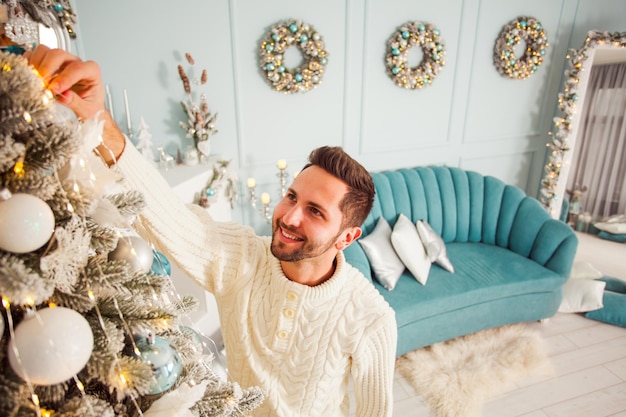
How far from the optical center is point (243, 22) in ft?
8.20

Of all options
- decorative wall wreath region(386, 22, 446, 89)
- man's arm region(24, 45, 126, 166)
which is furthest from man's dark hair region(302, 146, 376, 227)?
decorative wall wreath region(386, 22, 446, 89)

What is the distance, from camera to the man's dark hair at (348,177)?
42.3 inches

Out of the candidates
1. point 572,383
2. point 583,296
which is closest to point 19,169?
point 572,383

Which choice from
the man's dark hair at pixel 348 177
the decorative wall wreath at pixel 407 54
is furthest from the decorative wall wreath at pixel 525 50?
the man's dark hair at pixel 348 177

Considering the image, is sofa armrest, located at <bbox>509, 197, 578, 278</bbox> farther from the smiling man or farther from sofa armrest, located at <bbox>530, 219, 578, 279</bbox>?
the smiling man

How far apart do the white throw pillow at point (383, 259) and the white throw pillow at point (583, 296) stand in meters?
1.53

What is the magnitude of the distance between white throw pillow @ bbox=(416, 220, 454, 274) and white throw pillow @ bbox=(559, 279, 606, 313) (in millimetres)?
1091

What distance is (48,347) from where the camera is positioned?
1.28 feet

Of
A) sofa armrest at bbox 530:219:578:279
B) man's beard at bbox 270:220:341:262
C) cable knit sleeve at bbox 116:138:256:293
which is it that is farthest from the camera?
sofa armrest at bbox 530:219:578:279

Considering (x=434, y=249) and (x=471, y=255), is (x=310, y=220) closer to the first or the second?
(x=434, y=249)

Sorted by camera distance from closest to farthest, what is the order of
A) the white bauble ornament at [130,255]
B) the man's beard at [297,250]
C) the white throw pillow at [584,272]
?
the white bauble ornament at [130,255]
the man's beard at [297,250]
the white throw pillow at [584,272]

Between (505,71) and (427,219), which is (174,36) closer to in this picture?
(427,219)

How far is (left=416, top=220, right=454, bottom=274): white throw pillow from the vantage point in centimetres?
260

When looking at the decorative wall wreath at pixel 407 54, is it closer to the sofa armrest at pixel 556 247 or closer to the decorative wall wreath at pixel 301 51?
the decorative wall wreath at pixel 301 51
